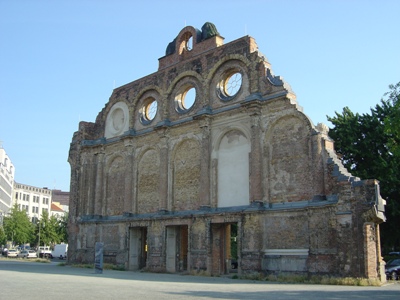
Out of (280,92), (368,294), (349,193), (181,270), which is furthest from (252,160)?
(368,294)

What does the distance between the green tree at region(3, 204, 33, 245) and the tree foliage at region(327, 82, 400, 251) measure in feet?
160

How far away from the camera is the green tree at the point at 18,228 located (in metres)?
64.0

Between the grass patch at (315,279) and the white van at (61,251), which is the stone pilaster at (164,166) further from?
the white van at (61,251)

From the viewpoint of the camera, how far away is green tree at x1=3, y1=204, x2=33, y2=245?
6400 cm

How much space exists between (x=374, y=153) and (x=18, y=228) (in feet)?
169

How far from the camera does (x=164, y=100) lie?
2856cm

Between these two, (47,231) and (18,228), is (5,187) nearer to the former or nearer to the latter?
(18,228)

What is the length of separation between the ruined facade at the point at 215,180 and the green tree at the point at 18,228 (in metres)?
35.3

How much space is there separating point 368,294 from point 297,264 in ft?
20.5

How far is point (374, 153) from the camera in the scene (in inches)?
1122

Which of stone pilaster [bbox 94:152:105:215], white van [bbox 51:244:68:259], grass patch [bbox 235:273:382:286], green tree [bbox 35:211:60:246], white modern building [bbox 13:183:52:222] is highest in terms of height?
white modern building [bbox 13:183:52:222]

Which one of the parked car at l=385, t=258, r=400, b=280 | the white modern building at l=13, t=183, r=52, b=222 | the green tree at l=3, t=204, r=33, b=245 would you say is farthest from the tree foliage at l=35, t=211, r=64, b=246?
the parked car at l=385, t=258, r=400, b=280

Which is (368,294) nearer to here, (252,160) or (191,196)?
(252,160)

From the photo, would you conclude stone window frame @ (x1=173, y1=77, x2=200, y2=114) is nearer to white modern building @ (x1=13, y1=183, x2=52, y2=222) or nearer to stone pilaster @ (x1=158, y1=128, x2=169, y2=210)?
stone pilaster @ (x1=158, y1=128, x2=169, y2=210)
